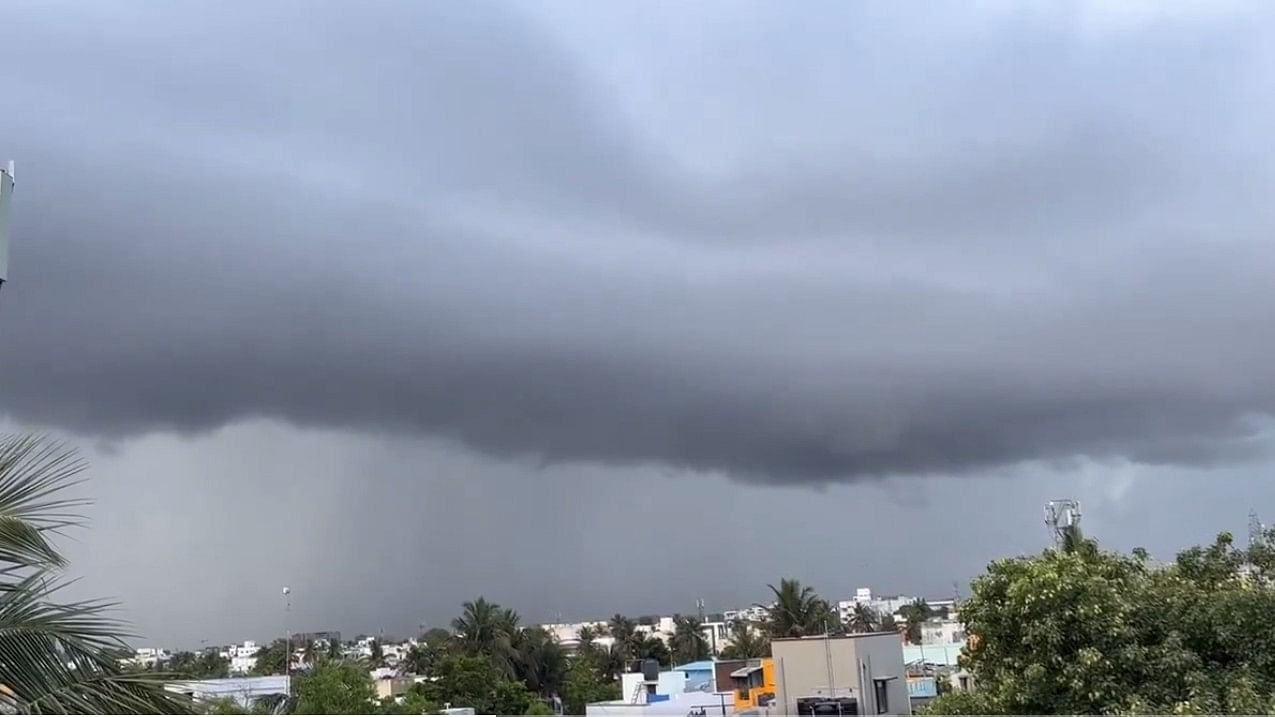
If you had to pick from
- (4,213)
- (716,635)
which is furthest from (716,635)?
(4,213)

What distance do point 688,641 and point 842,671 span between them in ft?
190

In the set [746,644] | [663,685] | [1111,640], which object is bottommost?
[663,685]

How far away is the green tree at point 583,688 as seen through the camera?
5501cm

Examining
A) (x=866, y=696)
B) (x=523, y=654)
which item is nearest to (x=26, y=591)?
(x=866, y=696)

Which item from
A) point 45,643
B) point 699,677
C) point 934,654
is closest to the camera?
point 45,643

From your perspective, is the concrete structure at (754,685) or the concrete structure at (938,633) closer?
the concrete structure at (754,685)

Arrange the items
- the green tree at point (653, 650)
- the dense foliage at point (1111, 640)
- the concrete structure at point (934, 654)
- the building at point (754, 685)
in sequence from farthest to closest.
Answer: the green tree at point (653, 650) → the concrete structure at point (934, 654) → the building at point (754, 685) → the dense foliage at point (1111, 640)

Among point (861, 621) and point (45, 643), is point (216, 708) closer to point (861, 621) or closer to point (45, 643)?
point (45, 643)

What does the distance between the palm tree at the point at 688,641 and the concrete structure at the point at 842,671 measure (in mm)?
50582

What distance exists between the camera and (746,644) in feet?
247

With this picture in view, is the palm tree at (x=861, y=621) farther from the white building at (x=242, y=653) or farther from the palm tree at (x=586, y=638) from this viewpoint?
the white building at (x=242, y=653)

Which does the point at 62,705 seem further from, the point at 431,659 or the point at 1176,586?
the point at 431,659

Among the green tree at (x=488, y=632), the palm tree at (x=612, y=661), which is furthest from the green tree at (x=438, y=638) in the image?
the palm tree at (x=612, y=661)

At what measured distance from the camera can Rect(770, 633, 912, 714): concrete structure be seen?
32.3 metres
